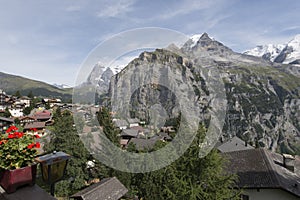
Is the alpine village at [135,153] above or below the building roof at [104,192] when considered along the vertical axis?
above

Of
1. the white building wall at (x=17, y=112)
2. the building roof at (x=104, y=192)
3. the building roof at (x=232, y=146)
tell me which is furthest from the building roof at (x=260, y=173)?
the white building wall at (x=17, y=112)

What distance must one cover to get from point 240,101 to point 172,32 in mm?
156301

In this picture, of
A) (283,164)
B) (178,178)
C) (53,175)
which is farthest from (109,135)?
(53,175)

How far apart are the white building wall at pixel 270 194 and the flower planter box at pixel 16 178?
1476cm

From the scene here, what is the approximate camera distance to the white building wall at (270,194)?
13.8 metres

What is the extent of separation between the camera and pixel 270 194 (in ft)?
46.2

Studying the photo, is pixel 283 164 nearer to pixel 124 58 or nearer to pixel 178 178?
pixel 178 178

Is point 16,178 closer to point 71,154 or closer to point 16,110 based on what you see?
point 71,154

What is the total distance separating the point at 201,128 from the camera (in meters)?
9.38

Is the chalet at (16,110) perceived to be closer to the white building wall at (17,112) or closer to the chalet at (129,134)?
the white building wall at (17,112)

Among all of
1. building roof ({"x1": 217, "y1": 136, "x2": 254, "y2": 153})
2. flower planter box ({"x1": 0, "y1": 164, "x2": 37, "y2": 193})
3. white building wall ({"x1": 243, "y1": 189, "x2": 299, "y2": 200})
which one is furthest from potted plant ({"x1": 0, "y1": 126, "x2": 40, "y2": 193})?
building roof ({"x1": 217, "y1": 136, "x2": 254, "y2": 153})

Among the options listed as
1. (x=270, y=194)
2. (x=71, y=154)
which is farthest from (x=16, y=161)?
(x=71, y=154)

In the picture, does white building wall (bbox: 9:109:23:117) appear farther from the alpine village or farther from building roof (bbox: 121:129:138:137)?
the alpine village

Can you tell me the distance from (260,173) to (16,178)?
16.1 m
